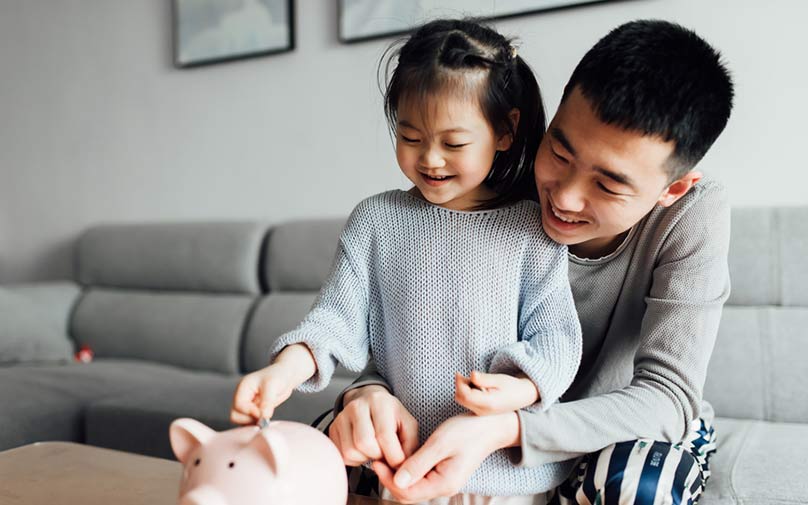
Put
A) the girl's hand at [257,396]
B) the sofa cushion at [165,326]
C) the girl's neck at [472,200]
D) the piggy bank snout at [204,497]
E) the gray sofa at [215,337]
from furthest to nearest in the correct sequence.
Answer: the sofa cushion at [165,326]
the gray sofa at [215,337]
the girl's neck at [472,200]
the girl's hand at [257,396]
the piggy bank snout at [204,497]

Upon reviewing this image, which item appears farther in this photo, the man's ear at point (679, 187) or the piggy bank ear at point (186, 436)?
the man's ear at point (679, 187)

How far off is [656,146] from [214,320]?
6.15 feet

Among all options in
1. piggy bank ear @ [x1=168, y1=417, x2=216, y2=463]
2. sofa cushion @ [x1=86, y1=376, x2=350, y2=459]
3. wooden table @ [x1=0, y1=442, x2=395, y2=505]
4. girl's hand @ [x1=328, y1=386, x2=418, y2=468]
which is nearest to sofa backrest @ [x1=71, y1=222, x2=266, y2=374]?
sofa cushion @ [x1=86, y1=376, x2=350, y2=459]

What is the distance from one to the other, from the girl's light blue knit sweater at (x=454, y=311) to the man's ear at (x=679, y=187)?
0.18 metres

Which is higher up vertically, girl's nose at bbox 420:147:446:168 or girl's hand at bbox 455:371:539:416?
girl's nose at bbox 420:147:446:168

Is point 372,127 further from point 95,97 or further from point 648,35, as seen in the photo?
point 648,35

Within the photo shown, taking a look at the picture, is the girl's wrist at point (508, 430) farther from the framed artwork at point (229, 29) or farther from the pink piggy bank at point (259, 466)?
the framed artwork at point (229, 29)

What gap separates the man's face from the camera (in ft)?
2.81

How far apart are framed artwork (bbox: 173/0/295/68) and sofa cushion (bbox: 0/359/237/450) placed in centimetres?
123

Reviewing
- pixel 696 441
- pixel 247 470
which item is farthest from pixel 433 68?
pixel 696 441

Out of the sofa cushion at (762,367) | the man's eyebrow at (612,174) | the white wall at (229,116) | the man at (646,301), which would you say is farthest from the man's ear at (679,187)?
A: the white wall at (229,116)

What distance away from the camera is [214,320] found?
95.9 inches

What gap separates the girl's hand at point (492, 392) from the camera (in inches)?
30.4

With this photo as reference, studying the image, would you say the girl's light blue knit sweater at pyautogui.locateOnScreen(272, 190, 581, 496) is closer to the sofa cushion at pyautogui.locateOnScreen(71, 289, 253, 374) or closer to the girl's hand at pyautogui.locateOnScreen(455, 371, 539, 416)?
the girl's hand at pyautogui.locateOnScreen(455, 371, 539, 416)
